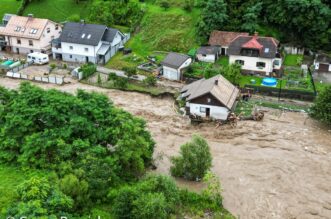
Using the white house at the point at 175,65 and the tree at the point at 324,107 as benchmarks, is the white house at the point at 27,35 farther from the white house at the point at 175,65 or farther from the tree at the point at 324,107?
the tree at the point at 324,107

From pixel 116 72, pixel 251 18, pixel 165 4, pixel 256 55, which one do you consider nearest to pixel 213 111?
pixel 256 55

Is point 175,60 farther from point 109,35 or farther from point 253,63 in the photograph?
point 109,35

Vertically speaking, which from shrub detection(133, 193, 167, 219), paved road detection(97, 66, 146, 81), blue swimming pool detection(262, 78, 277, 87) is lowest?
shrub detection(133, 193, 167, 219)

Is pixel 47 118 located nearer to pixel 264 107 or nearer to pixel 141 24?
pixel 264 107

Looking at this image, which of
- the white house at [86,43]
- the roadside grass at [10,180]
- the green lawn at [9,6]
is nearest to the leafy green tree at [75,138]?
the roadside grass at [10,180]

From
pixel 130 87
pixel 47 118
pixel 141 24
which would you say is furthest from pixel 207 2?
pixel 47 118

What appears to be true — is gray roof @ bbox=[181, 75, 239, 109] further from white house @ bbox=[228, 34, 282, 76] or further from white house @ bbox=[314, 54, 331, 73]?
white house @ bbox=[314, 54, 331, 73]

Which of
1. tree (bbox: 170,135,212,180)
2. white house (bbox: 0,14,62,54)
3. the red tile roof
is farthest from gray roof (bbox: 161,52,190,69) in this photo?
tree (bbox: 170,135,212,180)
